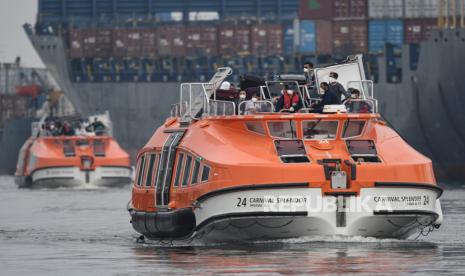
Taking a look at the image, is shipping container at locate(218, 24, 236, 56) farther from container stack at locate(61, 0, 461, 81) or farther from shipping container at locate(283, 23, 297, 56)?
shipping container at locate(283, 23, 297, 56)

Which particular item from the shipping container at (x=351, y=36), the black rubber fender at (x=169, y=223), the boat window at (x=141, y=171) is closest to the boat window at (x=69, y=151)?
the boat window at (x=141, y=171)

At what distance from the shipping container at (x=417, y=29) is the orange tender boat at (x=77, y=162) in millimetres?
45302

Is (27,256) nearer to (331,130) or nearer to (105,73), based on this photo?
(331,130)

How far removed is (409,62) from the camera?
115 metres

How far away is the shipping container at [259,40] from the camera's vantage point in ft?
466

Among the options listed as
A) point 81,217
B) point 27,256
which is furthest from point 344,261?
point 81,217

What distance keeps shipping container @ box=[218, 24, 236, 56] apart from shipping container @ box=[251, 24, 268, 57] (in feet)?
5.28

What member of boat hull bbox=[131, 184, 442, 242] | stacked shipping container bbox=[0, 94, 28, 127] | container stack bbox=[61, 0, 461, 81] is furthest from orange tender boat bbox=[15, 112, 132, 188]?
stacked shipping container bbox=[0, 94, 28, 127]

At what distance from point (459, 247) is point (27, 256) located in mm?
8543

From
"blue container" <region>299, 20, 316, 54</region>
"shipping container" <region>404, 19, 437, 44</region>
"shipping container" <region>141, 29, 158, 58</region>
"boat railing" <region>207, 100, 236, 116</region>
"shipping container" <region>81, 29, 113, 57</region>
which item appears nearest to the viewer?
"boat railing" <region>207, 100, 236, 116</region>

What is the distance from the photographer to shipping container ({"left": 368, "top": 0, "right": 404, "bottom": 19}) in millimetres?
127250

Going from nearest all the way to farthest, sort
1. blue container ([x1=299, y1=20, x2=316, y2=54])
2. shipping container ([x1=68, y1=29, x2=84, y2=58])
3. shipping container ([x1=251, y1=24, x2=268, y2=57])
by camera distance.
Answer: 1. blue container ([x1=299, y1=20, x2=316, y2=54])
2. shipping container ([x1=251, y1=24, x2=268, y2=57])
3. shipping container ([x1=68, y1=29, x2=84, y2=58])

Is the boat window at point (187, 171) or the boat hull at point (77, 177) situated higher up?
the boat window at point (187, 171)

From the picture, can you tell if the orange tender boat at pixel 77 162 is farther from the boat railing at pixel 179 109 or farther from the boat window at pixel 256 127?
the boat window at pixel 256 127
